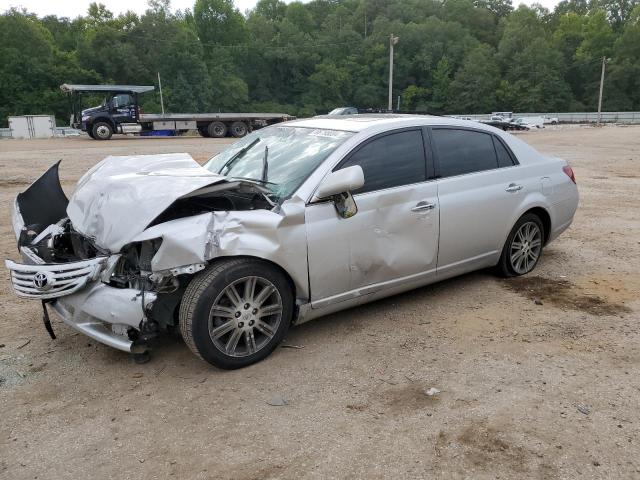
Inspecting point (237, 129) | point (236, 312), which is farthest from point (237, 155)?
point (237, 129)

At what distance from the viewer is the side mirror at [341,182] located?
354cm

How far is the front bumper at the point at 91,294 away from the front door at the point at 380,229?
1185mm

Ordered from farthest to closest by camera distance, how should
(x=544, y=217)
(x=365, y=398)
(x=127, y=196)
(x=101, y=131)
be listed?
1. (x=101, y=131)
2. (x=544, y=217)
3. (x=127, y=196)
4. (x=365, y=398)

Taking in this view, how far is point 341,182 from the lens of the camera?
3545mm

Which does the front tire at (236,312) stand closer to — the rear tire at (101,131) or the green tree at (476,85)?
the rear tire at (101,131)

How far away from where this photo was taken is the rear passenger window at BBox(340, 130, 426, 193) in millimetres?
3949

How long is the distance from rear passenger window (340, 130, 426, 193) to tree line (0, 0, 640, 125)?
223 feet

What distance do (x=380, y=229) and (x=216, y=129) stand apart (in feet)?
98.3

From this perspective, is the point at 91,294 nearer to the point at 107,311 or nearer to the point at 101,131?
the point at 107,311

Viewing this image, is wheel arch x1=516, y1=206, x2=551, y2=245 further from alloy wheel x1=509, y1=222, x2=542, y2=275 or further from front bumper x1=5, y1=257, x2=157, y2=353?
front bumper x1=5, y1=257, x2=157, y2=353

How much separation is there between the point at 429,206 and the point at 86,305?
259 cm

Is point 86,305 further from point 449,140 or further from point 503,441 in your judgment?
point 449,140

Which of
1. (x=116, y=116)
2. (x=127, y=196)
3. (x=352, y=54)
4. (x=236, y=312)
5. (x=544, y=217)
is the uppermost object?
(x=352, y=54)

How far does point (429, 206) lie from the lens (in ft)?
13.7
